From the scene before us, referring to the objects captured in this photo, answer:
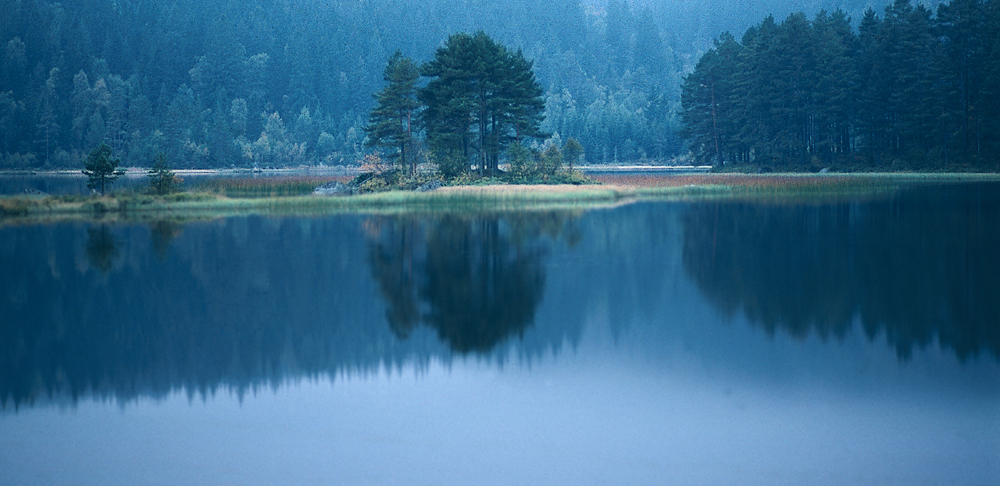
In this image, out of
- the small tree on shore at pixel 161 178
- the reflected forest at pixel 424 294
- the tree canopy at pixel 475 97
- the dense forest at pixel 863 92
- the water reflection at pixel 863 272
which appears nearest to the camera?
the reflected forest at pixel 424 294

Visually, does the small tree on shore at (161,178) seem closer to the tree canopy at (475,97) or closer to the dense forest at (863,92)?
the tree canopy at (475,97)

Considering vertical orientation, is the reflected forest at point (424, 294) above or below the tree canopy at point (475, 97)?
below

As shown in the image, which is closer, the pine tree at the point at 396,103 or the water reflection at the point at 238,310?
the water reflection at the point at 238,310

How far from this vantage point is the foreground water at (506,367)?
9.52m

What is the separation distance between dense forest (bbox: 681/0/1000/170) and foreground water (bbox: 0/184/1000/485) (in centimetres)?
6093

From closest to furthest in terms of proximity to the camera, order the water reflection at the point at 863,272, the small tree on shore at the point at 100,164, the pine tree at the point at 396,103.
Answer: the water reflection at the point at 863,272
the small tree on shore at the point at 100,164
the pine tree at the point at 396,103

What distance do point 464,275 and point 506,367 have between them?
27.8ft

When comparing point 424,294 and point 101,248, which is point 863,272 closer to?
point 424,294

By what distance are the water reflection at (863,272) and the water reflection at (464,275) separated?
4481 millimetres

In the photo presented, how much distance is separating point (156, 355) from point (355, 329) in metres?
3.43

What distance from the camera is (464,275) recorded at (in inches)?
846

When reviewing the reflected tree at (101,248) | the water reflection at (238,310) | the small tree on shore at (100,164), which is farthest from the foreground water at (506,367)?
the small tree on shore at (100,164)

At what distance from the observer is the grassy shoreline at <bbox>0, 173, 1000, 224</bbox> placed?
1772 inches

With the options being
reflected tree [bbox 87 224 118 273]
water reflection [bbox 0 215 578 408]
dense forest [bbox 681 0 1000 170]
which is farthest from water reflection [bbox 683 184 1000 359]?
dense forest [bbox 681 0 1000 170]
